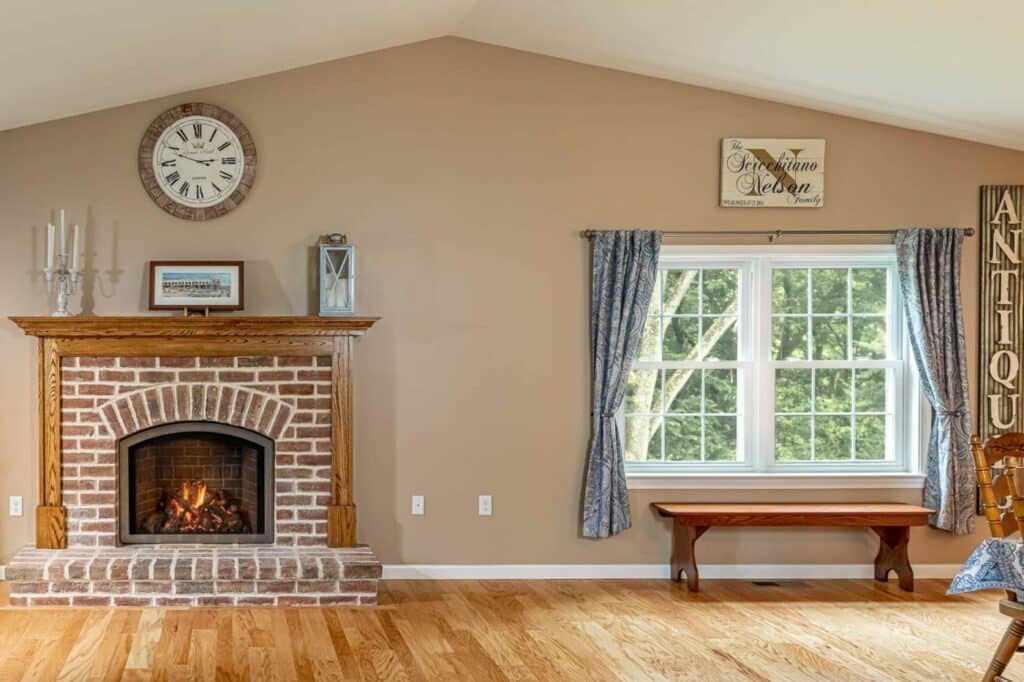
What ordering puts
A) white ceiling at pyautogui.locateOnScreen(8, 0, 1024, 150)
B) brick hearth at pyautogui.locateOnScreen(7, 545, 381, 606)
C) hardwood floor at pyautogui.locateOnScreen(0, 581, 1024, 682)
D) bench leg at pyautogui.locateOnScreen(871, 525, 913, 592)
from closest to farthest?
hardwood floor at pyautogui.locateOnScreen(0, 581, 1024, 682), white ceiling at pyautogui.locateOnScreen(8, 0, 1024, 150), brick hearth at pyautogui.locateOnScreen(7, 545, 381, 606), bench leg at pyautogui.locateOnScreen(871, 525, 913, 592)

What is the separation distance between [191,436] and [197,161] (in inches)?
61.3

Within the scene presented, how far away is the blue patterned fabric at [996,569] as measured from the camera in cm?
339

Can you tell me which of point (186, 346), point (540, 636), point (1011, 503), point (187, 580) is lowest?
point (540, 636)

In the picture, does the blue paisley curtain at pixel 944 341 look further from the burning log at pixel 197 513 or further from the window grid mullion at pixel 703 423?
the burning log at pixel 197 513

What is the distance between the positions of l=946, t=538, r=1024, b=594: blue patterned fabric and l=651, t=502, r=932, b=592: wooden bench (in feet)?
7.09

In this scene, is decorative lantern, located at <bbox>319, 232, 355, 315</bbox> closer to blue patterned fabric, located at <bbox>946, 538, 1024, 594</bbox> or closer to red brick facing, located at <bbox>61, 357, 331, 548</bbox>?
red brick facing, located at <bbox>61, 357, 331, 548</bbox>

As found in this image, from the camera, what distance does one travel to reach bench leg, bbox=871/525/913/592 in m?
5.79

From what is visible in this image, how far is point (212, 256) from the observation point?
578 centimetres

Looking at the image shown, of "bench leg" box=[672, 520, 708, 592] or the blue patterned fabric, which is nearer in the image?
the blue patterned fabric

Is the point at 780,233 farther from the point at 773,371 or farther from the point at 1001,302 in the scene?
the point at 1001,302

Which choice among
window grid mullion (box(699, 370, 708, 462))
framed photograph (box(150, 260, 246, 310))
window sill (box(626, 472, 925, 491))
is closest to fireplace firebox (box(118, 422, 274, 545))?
framed photograph (box(150, 260, 246, 310))

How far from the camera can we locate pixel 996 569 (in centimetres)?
344

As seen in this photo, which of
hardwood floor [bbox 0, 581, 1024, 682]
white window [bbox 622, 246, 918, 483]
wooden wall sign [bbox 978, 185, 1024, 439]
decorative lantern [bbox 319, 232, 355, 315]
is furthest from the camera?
white window [bbox 622, 246, 918, 483]

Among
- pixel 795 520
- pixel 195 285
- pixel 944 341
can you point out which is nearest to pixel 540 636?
pixel 795 520
